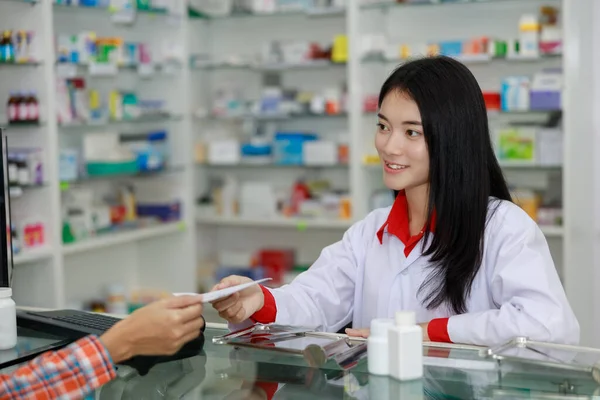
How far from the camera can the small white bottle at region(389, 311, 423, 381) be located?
5.78 feet

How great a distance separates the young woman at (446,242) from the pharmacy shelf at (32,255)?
2189 mm

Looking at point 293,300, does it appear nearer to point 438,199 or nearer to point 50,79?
point 438,199

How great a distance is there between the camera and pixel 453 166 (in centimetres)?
235

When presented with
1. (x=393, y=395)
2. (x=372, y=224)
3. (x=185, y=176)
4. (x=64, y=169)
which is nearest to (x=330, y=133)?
(x=185, y=176)

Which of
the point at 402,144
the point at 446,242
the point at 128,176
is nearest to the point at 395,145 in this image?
the point at 402,144

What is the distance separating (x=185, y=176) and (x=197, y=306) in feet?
12.7

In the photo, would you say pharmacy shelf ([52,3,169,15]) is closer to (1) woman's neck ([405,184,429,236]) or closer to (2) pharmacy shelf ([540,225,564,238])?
(2) pharmacy shelf ([540,225,564,238])

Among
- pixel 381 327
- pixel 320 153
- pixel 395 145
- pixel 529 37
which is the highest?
pixel 529 37

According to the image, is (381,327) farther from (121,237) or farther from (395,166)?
(121,237)

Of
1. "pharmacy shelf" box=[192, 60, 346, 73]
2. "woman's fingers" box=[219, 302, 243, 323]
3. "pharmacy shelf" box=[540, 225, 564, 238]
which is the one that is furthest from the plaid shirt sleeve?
"pharmacy shelf" box=[192, 60, 346, 73]

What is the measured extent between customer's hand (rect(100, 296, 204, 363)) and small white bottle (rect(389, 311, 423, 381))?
16.7 inches

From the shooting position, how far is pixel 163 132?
5.50 metres

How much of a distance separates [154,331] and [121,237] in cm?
335

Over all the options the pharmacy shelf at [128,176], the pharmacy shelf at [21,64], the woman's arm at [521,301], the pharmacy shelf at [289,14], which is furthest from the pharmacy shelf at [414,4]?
the woman's arm at [521,301]
